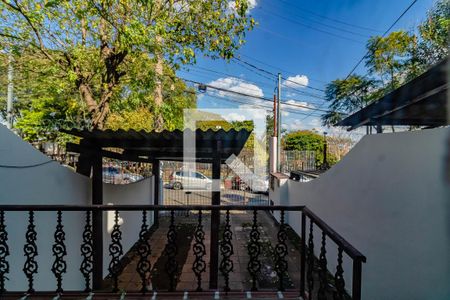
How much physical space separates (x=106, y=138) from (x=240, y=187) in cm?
929

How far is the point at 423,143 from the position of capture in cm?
202

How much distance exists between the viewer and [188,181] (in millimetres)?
11727

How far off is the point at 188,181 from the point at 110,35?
838 cm

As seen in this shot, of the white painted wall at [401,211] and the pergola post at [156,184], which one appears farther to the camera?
the pergola post at [156,184]

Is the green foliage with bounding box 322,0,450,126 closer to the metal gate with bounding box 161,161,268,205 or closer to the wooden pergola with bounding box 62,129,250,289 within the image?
the wooden pergola with bounding box 62,129,250,289

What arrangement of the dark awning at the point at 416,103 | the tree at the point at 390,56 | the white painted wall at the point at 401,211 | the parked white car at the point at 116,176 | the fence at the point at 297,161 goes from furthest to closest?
the fence at the point at 297,161 → the parked white car at the point at 116,176 → the tree at the point at 390,56 → the dark awning at the point at 416,103 → the white painted wall at the point at 401,211

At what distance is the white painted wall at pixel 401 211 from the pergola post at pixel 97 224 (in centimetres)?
332

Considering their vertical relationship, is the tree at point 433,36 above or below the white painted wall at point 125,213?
above

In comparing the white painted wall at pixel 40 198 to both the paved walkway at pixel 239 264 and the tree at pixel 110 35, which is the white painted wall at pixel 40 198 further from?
the tree at pixel 110 35

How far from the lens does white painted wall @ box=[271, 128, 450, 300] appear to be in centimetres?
186

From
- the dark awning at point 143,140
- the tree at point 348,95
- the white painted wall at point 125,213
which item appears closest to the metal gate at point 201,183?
the tree at point 348,95

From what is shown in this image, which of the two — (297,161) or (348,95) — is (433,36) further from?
(297,161)

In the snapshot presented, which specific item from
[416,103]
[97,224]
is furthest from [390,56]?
[97,224]

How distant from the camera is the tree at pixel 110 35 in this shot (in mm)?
3678
